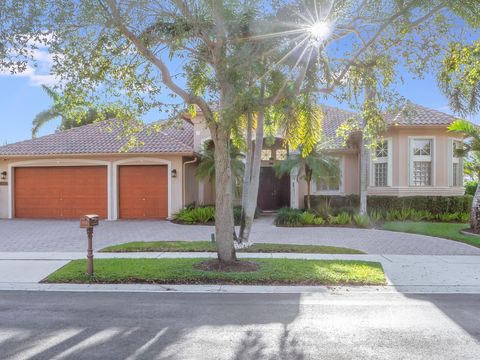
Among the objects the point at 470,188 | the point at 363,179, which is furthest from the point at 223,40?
the point at 470,188

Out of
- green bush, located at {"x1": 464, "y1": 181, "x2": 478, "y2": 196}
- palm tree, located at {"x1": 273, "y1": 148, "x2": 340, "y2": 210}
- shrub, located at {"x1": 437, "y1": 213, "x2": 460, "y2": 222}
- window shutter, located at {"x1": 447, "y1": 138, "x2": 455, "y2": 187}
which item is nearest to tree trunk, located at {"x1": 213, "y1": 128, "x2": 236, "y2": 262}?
palm tree, located at {"x1": 273, "y1": 148, "x2": 340, "y2": 210}

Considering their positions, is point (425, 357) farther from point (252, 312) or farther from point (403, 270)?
point (403, 270)

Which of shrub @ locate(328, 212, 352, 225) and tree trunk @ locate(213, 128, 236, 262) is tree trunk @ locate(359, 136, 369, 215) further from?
tree trunk @ locate(213, 128, 236, 262)

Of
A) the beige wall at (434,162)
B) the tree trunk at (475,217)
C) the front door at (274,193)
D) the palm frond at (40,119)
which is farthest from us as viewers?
→ the palm frond at (40,119)

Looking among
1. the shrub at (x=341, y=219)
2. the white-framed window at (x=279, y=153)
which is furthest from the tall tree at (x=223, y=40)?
the white-framed window at (x=279, y=153)

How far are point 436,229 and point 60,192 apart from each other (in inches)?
631

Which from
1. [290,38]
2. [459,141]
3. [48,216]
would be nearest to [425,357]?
[290,38]

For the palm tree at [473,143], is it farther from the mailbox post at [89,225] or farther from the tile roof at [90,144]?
the mailbox post at [89,225]

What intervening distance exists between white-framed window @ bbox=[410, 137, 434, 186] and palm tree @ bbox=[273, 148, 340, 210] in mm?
3531

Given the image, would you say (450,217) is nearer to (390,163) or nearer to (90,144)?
(390,163)

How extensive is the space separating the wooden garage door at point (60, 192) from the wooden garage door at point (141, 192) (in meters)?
0.85

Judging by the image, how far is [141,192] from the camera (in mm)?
19375

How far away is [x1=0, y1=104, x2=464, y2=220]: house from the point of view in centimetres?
1819

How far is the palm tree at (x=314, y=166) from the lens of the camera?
16859 millimetres
